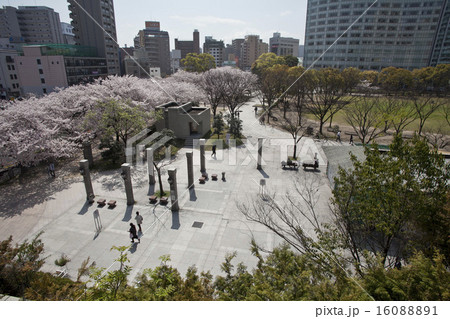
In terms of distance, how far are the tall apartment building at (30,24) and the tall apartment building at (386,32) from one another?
9901 cm

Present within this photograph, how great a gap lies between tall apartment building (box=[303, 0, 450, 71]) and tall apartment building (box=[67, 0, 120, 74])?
70115 mm

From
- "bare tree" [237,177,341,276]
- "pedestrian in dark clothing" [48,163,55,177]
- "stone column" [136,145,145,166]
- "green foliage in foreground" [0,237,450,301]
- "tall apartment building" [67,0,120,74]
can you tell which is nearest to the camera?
"green foliage in foreground" [0,237,450,301]

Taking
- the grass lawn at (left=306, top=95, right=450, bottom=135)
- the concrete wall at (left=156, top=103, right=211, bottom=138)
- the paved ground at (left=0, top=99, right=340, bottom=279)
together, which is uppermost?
the concrete wall at (left=156, top=103, right=211, bottom=138)

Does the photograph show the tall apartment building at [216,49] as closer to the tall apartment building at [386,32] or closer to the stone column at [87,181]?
the tall apartment building at [386,32]

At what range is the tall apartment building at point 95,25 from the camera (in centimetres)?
6167

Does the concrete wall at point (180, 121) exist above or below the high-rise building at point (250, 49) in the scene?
below

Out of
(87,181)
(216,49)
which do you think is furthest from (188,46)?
(87,181)

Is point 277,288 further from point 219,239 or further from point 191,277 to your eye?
point 219,239

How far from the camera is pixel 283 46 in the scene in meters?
152

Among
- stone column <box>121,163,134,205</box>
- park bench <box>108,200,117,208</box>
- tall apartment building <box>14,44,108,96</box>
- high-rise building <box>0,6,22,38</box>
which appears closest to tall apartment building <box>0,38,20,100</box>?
tall apartment building <box>14,44,108,96</box>

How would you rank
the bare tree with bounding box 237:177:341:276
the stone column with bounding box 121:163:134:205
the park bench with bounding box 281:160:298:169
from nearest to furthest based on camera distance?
the bare tree with bounding box 237:177:341:276 < the stone column with bounding box 121:163:134:205 < the park bench with bounding box 281:160:298:169

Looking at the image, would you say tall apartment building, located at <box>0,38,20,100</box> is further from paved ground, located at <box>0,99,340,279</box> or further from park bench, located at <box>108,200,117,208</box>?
park bench, located at <box>108,200,117,208</box>

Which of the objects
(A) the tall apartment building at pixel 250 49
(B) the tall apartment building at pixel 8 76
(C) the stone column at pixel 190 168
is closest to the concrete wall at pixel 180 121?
(C) the stone column at pixel 190 168

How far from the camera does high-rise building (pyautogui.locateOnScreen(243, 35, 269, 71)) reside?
14175 centimetres
